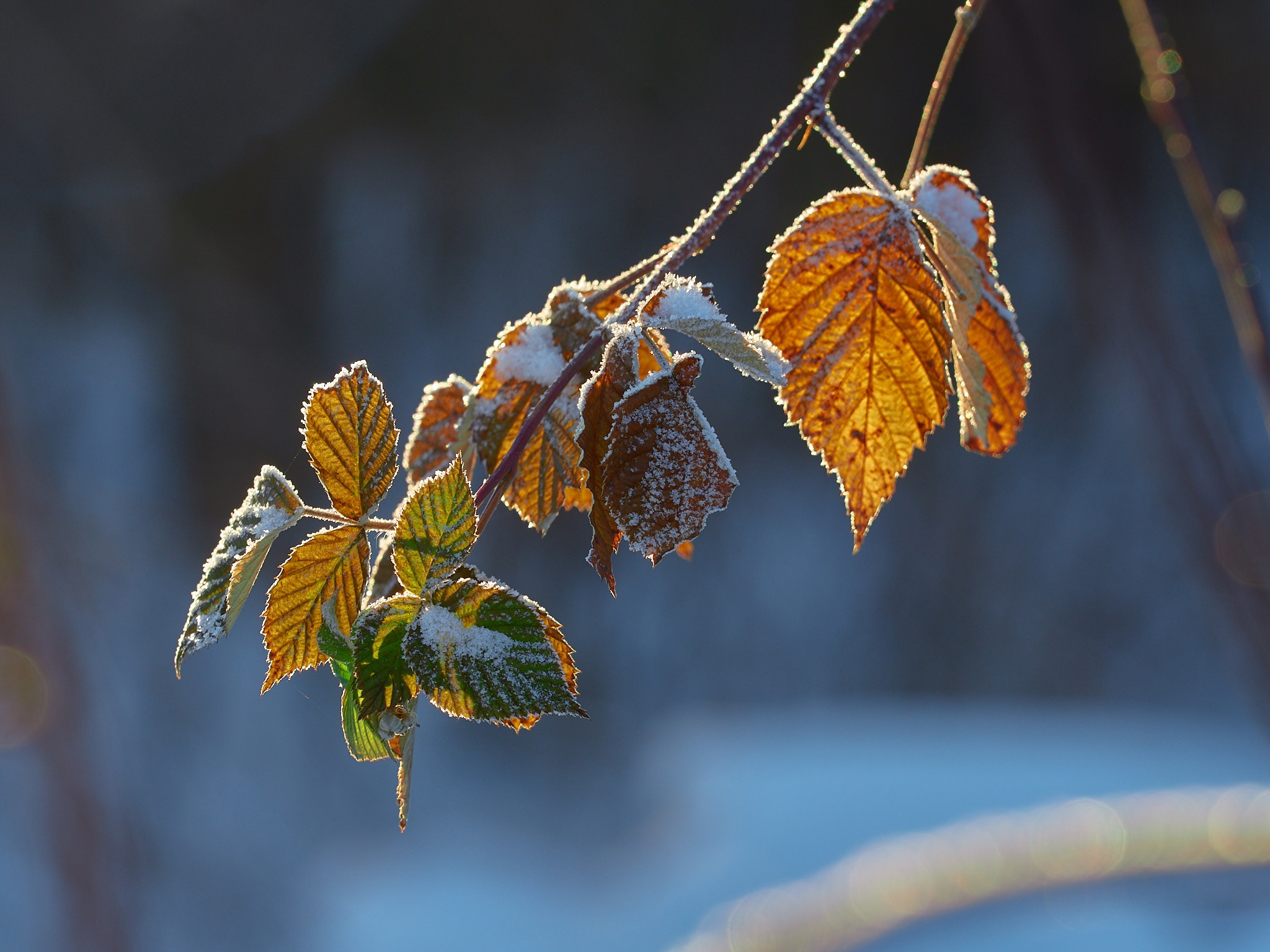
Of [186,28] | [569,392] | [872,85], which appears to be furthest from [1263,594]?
[186,28]

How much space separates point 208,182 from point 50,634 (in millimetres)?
1187

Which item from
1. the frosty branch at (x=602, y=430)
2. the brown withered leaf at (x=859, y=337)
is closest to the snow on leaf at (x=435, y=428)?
the frosty branch at (x=602, y=430)

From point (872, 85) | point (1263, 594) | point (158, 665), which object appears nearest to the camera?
point (1263, 594)

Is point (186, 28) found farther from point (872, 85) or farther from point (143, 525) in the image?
point (872, 85)

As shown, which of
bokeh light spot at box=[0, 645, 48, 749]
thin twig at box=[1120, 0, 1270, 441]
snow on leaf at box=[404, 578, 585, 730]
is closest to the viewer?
snow on leaf at box=[404, 578, 585, 730]

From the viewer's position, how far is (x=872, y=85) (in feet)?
6.60

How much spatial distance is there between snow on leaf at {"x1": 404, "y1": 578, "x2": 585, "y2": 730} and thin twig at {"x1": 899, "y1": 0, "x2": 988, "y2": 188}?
180 millimetres

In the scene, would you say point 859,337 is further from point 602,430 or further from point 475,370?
point 475,370

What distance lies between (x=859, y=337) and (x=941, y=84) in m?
0.10

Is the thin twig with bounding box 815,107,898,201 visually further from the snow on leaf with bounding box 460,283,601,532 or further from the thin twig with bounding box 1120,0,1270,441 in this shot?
the thin twig with bounding box 1120,0,1270,441

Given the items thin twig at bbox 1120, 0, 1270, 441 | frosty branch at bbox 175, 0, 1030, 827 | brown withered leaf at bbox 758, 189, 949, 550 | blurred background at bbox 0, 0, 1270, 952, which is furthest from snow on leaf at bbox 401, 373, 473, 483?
blurred background at bbox 0, 0, 1270, 952

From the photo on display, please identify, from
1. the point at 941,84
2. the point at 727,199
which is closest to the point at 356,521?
the point at 727,199

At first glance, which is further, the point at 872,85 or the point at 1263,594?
the point at 872,85

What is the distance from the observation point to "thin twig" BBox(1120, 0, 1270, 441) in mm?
348
